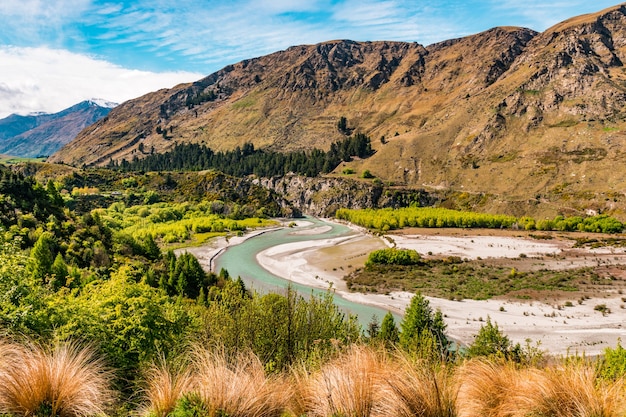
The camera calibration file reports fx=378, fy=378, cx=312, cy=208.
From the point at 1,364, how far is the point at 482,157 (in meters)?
180

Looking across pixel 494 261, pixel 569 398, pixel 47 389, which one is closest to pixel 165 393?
pixel 47 389

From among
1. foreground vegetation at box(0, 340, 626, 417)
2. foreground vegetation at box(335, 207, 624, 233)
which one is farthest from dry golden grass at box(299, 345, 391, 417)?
foreground vegetation at box(335, 207, 624, 233)

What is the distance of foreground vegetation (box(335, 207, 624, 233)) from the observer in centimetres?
10662

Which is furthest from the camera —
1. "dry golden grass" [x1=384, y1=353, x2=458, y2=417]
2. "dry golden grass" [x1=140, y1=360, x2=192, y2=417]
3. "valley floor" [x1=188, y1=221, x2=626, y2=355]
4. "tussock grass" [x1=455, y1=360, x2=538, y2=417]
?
"valley floor" [x1=188, y1=221, x2=626, y2=355]

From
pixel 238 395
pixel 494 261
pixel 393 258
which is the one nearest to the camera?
pixel 238 395

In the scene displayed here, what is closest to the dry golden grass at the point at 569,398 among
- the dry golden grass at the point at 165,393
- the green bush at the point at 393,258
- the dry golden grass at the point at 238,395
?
the dry golden grass at the point at 238,395

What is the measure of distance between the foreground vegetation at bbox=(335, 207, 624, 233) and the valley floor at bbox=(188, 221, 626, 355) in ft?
21.7

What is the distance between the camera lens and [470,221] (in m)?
121

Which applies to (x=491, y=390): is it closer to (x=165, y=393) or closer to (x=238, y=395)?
(x=238, y=395)

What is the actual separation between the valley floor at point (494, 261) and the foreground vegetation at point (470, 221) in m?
6.62

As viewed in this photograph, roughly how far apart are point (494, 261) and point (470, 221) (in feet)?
148

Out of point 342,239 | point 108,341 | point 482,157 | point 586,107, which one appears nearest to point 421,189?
point 482,157

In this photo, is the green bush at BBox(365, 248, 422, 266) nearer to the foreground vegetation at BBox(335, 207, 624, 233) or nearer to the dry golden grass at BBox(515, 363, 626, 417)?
the foreground vegetation at BBox(335, 207, 624, 233)

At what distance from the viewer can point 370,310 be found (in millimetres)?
52812
